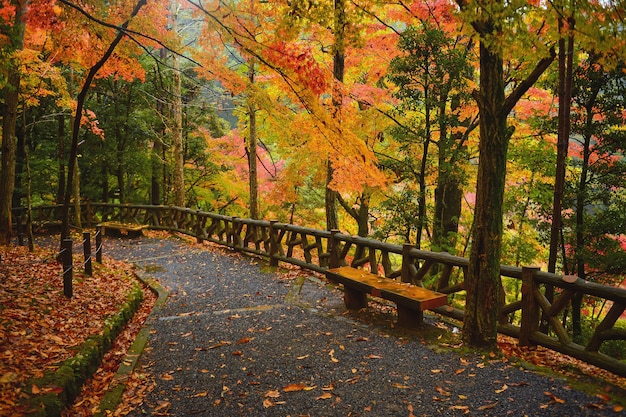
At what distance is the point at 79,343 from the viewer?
4980mm

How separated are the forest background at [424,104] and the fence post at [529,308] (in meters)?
0.34

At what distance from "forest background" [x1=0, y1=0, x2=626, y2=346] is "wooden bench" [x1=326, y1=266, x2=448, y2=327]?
0.60 metres

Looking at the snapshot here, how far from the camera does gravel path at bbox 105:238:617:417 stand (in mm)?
3729

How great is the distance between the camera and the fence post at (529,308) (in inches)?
195

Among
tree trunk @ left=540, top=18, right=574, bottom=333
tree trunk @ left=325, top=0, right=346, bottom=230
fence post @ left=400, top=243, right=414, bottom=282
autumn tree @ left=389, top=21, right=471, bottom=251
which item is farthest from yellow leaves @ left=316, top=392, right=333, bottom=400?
autumn tree @ left=389, top=21, right=471, bottom=251

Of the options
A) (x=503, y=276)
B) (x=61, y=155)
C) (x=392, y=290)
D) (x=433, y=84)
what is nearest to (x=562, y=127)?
(x=433, y=84)

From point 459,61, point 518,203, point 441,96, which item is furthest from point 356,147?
point 518,203

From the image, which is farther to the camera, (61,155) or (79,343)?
(61,155)

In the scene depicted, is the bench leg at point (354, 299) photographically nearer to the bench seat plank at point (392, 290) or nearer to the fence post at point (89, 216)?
the bench seat plank at point (392, 290)

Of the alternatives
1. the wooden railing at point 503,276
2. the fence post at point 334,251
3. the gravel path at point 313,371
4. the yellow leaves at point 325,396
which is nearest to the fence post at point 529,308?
the wooden railing at point 503,276

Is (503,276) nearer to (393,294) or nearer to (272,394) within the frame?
(393,294)

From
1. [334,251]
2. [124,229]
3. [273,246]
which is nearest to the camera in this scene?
[334,251]

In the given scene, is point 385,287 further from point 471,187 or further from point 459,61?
point 471,187

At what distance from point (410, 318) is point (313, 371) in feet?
5.95
